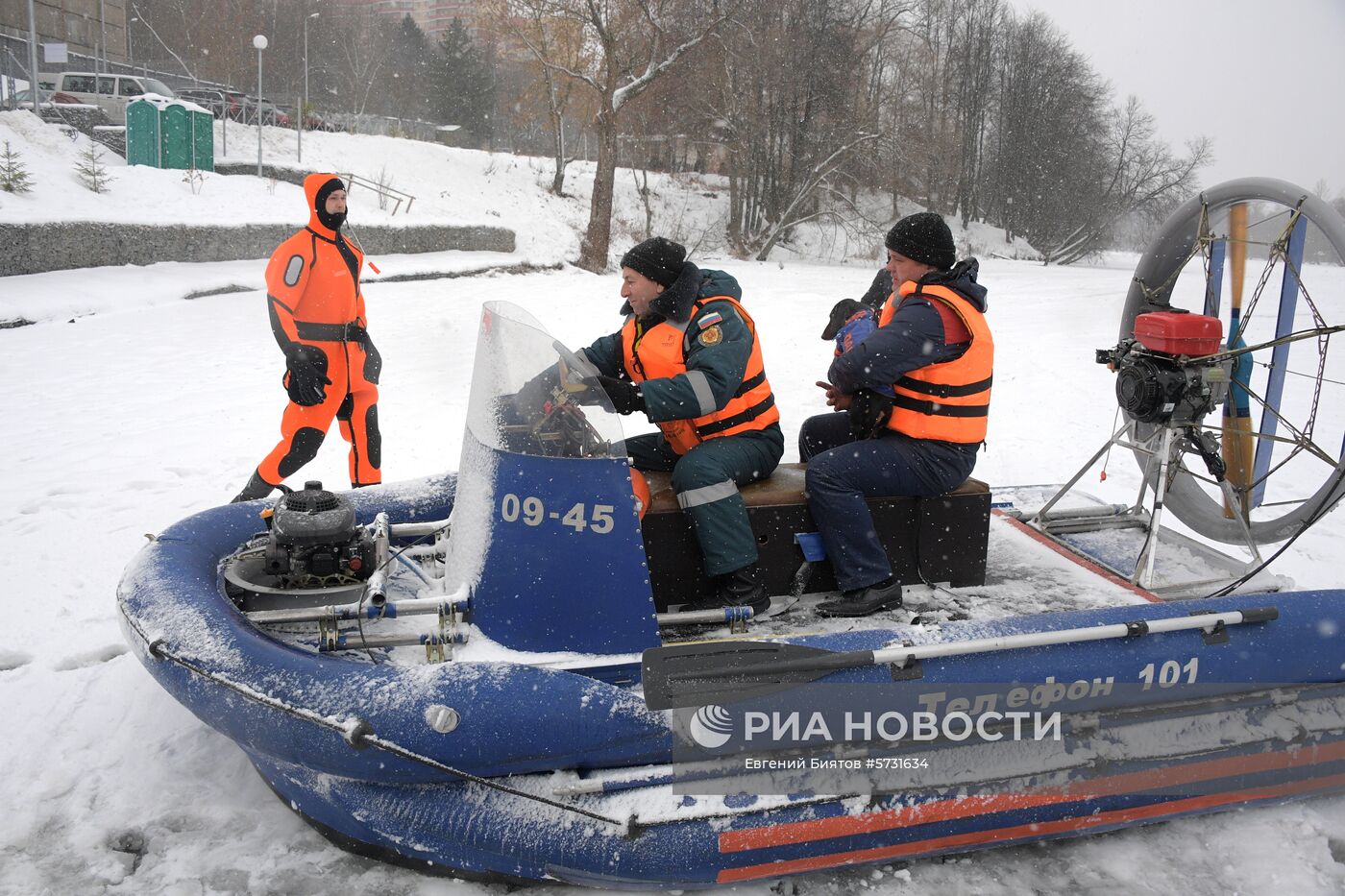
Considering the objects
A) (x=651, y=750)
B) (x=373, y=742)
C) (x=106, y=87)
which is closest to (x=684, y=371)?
(x=651, y=750)

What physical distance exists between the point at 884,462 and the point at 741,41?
75.3 feet

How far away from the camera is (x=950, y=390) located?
11.3 feet

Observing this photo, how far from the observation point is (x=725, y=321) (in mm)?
3383

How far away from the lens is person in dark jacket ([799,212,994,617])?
3387 millimetres

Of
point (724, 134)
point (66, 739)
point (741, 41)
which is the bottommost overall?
point (66, 739)

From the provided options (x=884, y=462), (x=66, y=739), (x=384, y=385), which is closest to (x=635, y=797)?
(x=884, y=462)

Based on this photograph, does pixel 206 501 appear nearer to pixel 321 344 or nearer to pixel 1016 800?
pixel 321 344

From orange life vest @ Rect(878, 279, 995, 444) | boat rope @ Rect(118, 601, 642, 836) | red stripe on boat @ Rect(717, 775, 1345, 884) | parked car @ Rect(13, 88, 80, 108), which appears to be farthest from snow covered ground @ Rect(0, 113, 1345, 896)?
parked car @ Rect(13, 88, 80, 108)

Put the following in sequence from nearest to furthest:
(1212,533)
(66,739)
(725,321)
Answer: (66,739) < (725,321) < (1212,533)

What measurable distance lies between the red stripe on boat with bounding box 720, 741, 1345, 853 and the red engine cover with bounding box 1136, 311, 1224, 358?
1.42 meters

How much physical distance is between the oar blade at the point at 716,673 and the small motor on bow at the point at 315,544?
3.93 ft

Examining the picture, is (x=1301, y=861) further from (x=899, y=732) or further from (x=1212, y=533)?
(x=1212, y=533)

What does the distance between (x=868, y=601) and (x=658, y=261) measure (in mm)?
1416

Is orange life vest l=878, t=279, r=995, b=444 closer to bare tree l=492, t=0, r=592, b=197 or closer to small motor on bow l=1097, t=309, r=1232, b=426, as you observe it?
small motor on bow l=1097, t=309, r=1232, b=426
